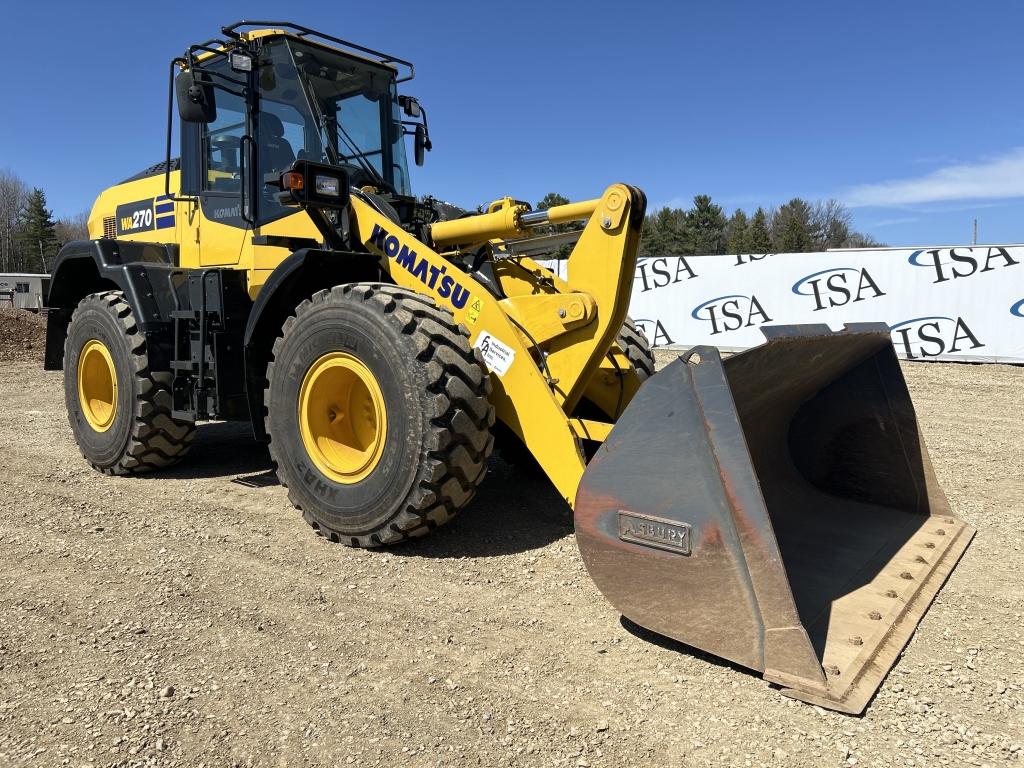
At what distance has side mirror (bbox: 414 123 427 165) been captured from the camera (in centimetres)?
579

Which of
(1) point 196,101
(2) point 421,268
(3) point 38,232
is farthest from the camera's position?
(3) point 38,232

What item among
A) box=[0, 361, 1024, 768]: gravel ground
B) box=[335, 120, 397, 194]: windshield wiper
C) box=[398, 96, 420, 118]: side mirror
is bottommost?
box=[0, 361, 1024, 768]: gravel ground

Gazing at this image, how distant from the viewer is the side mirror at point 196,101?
4.53m

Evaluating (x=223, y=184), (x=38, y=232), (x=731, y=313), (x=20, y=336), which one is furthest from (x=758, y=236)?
(x=38, y=232)

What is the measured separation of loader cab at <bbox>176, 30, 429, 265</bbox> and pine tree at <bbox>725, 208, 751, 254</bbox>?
44.9m

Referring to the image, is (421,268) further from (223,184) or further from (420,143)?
(420,143)

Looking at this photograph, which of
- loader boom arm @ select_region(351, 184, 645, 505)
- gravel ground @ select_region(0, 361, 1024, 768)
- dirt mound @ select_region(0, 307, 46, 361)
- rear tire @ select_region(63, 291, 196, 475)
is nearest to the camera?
gravel ground @ select_region(0, 361, 1024, 768)

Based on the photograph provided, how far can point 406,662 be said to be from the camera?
106 inches

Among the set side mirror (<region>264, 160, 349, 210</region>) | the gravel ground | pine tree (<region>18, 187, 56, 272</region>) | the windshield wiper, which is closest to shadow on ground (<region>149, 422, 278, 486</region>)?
the gravel ground

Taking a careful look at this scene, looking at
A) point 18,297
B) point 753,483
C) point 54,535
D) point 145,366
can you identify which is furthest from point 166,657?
point 18,297

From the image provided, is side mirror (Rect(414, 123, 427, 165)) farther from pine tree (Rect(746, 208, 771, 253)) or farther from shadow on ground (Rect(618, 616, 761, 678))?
pine tree (Rect(746, 208, 771, 253))

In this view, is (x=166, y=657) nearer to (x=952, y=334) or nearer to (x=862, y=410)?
(x=862, y=410)

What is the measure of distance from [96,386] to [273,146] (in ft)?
8.64

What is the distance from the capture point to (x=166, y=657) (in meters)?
2.73
